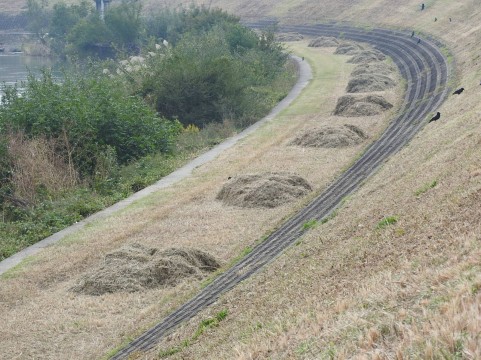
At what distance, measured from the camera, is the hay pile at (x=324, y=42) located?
3135 inches

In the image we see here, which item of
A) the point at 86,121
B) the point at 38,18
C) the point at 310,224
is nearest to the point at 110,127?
the point at 86,121

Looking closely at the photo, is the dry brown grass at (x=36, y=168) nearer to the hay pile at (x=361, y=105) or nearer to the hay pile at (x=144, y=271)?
the hay pile at (x=144, y=271)

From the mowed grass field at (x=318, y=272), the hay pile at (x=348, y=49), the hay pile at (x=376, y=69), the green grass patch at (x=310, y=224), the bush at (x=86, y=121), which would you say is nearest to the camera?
the mowed grass field at (x=318, y=272)

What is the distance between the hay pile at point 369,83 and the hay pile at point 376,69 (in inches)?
70.2

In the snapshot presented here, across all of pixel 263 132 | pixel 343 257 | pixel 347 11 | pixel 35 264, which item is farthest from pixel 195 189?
pixel 347 11

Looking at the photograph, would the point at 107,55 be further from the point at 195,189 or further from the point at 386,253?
the point at 386,253

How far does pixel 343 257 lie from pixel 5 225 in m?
14.9

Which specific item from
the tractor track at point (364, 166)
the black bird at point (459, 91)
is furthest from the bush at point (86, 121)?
the black bird at point (459, 91)

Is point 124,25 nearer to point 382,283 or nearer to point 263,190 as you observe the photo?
point 263,190

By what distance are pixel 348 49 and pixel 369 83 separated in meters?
25.2

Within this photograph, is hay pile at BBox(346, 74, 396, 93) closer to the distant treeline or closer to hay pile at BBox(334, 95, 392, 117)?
hay pile at BBox(334, 95, 392, 117)

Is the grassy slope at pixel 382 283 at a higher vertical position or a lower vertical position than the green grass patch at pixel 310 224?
higher

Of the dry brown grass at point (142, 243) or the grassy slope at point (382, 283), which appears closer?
the grassy slope at point (382, 283)

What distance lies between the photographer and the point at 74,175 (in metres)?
30.8
